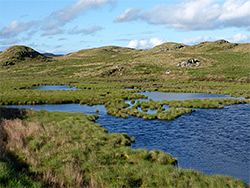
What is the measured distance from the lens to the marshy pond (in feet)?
67.9

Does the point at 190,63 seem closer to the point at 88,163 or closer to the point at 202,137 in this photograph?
the point at 202,137

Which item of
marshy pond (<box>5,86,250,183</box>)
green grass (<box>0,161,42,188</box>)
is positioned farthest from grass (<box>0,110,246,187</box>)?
marshy pond (<box>5,86,250,183</box>)

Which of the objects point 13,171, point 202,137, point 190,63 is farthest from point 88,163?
point 190,63

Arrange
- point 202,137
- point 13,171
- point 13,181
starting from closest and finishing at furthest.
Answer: point 13,181 < point 13,171 < point 202,137

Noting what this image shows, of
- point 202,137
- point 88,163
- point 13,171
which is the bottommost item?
point 202,137

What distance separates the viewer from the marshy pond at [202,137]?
815 inches

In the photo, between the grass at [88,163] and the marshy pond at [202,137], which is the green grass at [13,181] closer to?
the grass at [88,163]

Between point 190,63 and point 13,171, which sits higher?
point 190,63

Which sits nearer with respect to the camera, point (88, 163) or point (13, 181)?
point (13, 181)

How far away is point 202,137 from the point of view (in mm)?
28828

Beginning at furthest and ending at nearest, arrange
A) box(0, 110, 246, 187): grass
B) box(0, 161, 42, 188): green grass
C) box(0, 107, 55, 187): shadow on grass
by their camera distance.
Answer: box(0, 110, 246, 187): grass → box(0, 107, 55, 187): shadow on grass → box(0, 161, 42, 188): green grass

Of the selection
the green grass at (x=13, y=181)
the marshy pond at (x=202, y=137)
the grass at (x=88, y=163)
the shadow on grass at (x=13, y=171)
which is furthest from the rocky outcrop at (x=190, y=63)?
the green grass at (x=13, y=181)

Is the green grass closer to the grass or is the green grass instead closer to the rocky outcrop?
the grass

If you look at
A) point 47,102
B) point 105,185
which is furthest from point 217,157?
point 47,102
